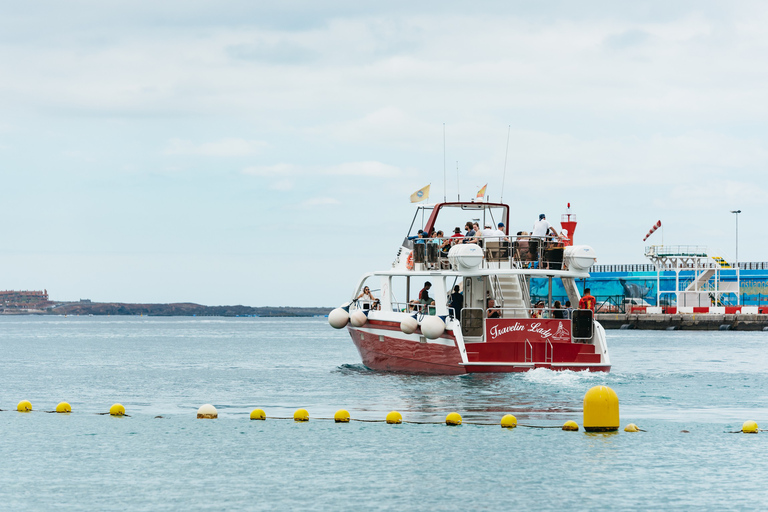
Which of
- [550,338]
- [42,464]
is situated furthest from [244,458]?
[550,338]

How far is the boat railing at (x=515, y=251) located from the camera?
2542cm

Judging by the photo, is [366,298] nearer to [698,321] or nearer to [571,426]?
[571,426]

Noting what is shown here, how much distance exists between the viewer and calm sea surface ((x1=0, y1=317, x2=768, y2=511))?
1195 cm

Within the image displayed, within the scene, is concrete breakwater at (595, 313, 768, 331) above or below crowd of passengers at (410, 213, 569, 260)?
below

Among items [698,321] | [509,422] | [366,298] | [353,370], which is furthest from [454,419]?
[698,321]

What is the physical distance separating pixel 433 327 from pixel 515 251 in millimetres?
2961

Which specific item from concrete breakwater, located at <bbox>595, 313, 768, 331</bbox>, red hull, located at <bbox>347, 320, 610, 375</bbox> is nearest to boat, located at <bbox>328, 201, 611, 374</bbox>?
red hull, located at <bbox>347, 320, 610, 375</bbox>

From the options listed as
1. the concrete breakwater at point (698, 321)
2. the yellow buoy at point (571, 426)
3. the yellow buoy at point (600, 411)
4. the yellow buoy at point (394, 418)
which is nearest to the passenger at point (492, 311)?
the yellow buoy at point (394, 418)

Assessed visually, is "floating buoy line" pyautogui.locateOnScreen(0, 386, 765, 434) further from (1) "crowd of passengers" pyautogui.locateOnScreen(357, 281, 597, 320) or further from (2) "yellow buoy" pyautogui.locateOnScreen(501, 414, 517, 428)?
(1) "crowd of passengers" pyautogui.locateOnScreen(357, 281, 597, 320)

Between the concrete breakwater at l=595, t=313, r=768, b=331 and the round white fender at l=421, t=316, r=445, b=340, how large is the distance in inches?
2462

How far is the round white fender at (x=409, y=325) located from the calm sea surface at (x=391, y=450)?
4.40 ft

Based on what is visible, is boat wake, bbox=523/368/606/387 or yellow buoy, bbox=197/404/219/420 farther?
boat wake, bbox=523/368/606/387

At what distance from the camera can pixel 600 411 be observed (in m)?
16.7

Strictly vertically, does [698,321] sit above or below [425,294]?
below
